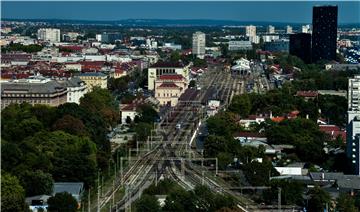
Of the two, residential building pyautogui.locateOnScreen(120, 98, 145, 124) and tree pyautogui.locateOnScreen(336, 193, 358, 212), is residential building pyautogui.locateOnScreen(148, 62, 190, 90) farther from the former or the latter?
tree pyautogui.locateOnScreen(336, 193, 358, 212)

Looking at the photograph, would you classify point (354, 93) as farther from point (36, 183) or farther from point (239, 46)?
point (239, 46)

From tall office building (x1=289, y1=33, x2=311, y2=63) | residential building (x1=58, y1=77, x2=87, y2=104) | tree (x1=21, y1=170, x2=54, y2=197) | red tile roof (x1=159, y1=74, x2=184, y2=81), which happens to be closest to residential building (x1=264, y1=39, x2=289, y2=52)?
tall office building (x1=289, y1=33, x2=311, y2=63)

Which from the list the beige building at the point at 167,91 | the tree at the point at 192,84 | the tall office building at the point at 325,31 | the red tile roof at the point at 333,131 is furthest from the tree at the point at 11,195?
the tall office building at the point at 325,31

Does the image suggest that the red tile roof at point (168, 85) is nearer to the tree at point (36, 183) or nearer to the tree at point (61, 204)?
the tree at point (36, 183)

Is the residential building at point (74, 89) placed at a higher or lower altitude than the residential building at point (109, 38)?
higher

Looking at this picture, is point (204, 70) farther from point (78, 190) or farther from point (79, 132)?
point (78, 190)

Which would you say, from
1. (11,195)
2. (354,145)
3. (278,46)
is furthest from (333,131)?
(278,46)
